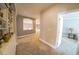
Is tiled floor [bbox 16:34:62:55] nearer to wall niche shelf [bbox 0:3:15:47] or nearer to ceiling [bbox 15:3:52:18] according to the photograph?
wall niche shelf [bbox 0:3:15:47]

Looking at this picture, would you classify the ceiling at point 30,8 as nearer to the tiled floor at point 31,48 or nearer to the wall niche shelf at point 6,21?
the wall niche shelf at point 6,21

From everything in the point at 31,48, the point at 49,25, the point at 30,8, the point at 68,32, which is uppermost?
the point at 30,8

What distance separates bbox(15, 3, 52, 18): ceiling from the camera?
142 cm

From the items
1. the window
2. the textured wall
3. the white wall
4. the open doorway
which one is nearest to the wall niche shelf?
the textured wall

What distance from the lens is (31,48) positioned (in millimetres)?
1472

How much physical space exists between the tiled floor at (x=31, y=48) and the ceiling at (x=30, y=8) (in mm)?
403

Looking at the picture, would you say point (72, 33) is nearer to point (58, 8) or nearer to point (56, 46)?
point (56, 46)

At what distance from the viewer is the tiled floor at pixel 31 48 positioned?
4.77ft

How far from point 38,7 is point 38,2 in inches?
3.1

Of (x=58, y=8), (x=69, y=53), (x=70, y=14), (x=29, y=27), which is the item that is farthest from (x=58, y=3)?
(x=69, y=53)

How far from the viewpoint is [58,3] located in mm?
1410

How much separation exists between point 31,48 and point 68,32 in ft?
2.15

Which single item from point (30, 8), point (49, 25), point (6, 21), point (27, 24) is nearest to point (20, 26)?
point (27, 24)

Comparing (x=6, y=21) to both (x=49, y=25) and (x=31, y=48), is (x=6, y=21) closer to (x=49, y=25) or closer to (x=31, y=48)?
(x=31, y=48)
